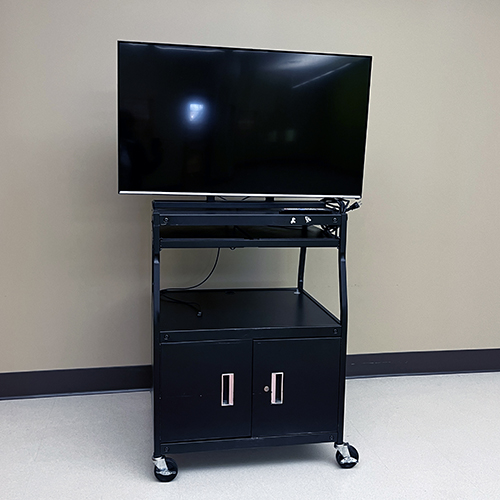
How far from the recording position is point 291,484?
2.12 meters

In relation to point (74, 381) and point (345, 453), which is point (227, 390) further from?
point (74, 381)

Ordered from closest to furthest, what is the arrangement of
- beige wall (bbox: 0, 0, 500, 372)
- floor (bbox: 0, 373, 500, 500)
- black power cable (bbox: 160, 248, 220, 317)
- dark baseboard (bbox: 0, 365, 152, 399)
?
floor (bbox: 0, 373, 500, 500)
black power cable (bbox: 160, 248, 220, 317)
beige wall (bbox: 0, 0, 500, 372)
dark baseboard (bbox: 0, 365, 152, 399)

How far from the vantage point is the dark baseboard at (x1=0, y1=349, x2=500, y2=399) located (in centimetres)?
279

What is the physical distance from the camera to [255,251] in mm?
2939

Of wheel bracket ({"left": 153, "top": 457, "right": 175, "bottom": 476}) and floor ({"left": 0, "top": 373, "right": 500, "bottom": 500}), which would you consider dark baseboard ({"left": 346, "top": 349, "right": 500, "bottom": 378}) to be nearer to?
floor ({"left": 0, "top": 373, "right": 500, "bottom": 500})

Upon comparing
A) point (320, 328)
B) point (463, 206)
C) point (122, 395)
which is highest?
point (463, 206)

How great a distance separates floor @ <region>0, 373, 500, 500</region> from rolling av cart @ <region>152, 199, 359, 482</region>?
113mm

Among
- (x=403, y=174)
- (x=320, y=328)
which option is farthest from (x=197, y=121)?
(x=403, y=174)

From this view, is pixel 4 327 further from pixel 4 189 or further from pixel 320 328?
pixel 320 328

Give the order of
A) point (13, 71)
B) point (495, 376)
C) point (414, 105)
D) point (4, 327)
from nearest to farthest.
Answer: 1. point (13, 71)
2. point (4, 327)
3. point (414, 105)
4. point (495, 376)

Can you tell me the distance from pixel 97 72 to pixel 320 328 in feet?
5.25

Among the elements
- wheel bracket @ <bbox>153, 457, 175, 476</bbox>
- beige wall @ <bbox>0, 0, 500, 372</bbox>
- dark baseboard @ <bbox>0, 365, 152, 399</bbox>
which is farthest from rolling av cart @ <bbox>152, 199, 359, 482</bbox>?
dark baseboard @ <bbox>0, 365, 152, 399</bbox>

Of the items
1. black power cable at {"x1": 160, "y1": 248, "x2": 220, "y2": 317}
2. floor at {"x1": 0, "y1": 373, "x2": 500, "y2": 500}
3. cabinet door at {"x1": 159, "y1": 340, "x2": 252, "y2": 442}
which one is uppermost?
black power cable at {"x1": 160, "y1": 248, "x2": 220, "y2": 317}

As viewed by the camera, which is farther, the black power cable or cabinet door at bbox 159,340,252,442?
the black power cable
